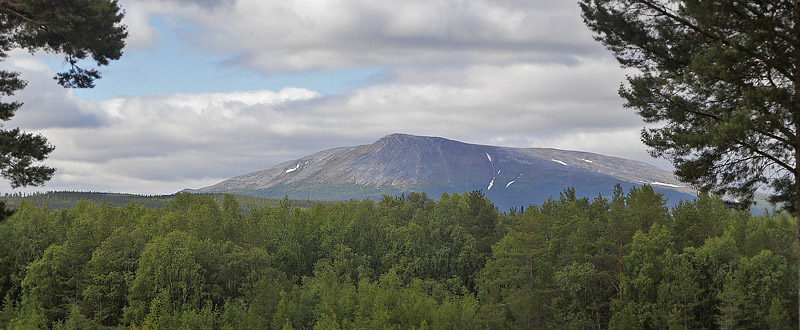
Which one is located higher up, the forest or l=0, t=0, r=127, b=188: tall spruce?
l=0, t=0, r=127, b=188: tall spruce

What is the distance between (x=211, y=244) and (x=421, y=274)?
21563 millimetres

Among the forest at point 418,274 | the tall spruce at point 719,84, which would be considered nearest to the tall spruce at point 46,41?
the tall spruce at point 719,84

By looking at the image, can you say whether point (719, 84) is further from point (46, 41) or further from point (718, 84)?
point (46, 41)

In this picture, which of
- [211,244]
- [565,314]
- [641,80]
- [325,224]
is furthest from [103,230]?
[641,80]

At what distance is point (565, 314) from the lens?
54.0 metres

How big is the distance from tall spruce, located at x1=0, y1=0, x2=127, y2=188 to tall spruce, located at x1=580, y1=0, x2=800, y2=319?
660 inches

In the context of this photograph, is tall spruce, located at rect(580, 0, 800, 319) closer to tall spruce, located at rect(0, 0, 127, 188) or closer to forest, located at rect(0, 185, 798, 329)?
tall spruce, located at rect(0, 0, 127, 188)

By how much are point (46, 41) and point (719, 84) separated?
2135cm

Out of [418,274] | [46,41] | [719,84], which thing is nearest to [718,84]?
[719,84]

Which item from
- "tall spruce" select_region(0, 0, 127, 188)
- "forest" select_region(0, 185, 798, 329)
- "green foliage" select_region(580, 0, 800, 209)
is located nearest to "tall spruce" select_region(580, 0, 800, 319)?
"green foliage" select_region(580, 0, 800, 209)

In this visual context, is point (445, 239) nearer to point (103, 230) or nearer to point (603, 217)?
point (603, 217)

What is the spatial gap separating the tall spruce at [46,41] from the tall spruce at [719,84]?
55.0 ft

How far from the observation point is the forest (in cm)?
4991

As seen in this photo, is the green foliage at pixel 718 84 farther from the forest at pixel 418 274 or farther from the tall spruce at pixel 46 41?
the forest at pixel 418 274
